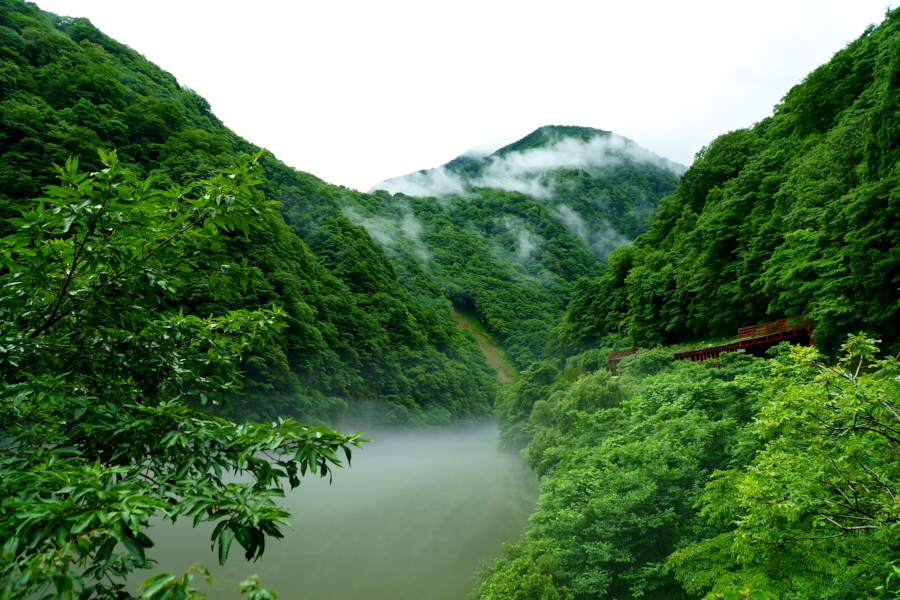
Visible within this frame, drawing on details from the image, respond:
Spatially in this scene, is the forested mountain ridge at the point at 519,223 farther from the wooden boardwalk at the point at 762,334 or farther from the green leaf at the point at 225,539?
the green leaf at the point at 225,539

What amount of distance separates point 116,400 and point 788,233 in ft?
68.8

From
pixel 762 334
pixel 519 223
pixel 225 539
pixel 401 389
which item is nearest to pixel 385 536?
pixel 762 334

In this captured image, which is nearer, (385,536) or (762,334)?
(762,334)

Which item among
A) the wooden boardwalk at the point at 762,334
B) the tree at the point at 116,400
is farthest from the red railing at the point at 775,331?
the tree at the point at 116,400

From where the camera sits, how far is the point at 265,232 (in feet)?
73.2

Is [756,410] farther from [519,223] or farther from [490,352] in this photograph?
[519,223]

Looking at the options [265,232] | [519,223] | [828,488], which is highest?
[519,223]

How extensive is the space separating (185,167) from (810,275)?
145ft

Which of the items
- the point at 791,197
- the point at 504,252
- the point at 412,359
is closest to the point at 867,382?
the point at 791,197

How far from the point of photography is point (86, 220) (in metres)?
2.43

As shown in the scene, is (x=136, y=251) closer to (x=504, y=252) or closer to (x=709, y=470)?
(x=709, y=470)

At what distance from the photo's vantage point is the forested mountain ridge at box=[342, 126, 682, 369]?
326 ft

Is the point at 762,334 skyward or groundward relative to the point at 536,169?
groundward

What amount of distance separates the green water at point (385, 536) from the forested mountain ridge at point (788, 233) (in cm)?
1410
